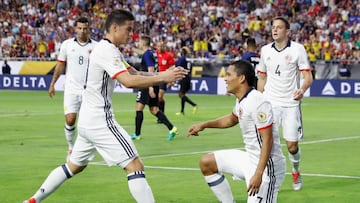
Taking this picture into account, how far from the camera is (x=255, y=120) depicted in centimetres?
884

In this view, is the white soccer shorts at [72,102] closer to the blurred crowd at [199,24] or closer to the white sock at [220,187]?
the white sock at [220,187]

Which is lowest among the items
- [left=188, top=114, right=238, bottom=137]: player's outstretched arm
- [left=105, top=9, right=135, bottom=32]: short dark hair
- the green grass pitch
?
the green grass pitch

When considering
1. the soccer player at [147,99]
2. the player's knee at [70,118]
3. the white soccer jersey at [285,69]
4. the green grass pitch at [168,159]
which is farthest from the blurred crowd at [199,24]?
the white soccer jersey at [285,69]

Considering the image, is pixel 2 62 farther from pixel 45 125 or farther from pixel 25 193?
pixel 25 193

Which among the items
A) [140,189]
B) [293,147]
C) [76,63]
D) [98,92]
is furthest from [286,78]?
[140,189]

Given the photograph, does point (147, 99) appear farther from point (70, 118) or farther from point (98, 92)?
point (98, 92)

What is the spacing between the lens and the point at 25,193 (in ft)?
40.3

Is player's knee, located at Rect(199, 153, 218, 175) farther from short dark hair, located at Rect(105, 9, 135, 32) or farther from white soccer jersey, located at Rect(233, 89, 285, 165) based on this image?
short dark hair, located at Rect(105, 9, 135, 32)

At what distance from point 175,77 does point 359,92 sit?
101 feet

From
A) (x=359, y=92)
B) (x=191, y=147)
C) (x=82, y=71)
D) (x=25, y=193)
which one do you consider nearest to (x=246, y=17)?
(x=359, y=92)

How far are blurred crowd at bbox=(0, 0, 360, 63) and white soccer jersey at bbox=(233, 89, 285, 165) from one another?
3180 centimetres

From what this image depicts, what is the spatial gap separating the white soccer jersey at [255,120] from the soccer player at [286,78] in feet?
12.9

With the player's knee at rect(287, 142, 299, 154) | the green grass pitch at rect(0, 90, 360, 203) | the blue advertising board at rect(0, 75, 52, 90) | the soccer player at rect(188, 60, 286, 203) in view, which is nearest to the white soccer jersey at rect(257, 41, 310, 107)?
the player's knee at rect(287, 142, 299, 154)

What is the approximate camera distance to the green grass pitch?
12.2 meters
